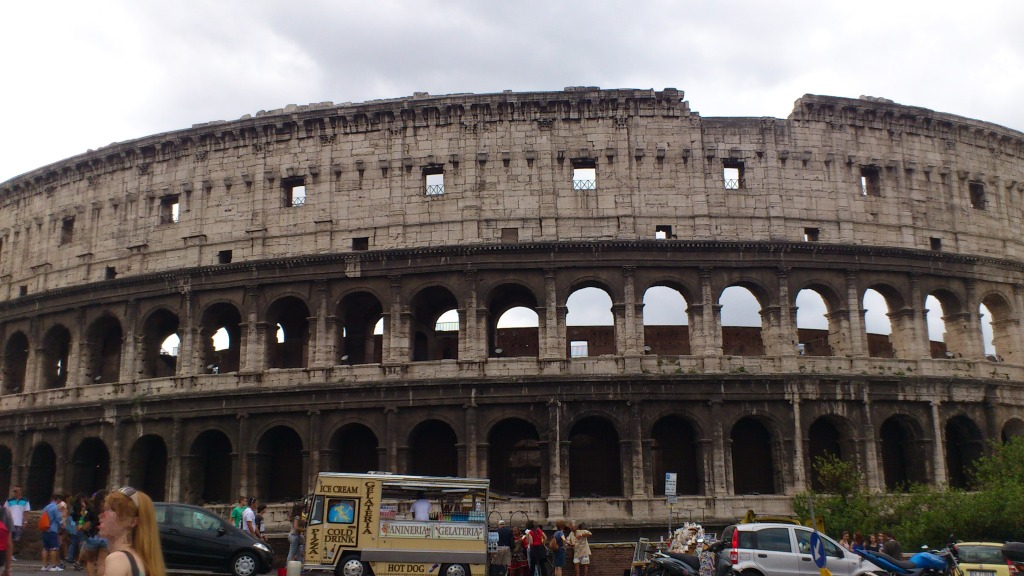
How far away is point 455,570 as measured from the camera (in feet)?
65.0

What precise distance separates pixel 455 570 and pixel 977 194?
26.8 meters

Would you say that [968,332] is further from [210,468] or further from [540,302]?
[210,468]

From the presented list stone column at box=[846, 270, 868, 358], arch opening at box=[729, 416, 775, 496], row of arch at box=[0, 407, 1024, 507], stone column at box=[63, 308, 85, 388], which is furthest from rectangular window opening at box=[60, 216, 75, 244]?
stone column at box=[846, 270, 868, 358]

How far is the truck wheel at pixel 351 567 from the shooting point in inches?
768

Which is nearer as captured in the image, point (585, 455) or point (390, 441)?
point (390, 441)

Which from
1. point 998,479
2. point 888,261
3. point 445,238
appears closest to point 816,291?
point 888,261

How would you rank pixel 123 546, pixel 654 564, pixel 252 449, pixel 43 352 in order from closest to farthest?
pixel 123 546, pixel 654 564, pixel 252 449, pixel 43 352

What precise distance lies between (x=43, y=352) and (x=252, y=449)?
1123 centimetres

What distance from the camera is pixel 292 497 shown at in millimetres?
32125

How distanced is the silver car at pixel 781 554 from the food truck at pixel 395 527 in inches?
221

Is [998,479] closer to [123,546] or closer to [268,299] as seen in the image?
[268,299]

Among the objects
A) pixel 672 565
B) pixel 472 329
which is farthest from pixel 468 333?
pixel 672 565

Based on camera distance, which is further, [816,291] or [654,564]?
[816,291]

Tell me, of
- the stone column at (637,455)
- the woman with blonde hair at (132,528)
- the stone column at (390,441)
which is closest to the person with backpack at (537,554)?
the stone column at (637,455)
